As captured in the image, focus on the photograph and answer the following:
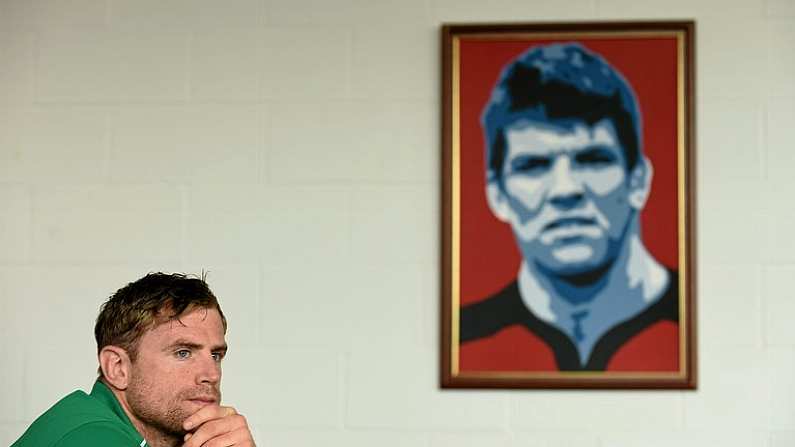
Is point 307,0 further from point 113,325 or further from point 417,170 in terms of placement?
point 113,325

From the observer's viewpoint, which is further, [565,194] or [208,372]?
[565,194]

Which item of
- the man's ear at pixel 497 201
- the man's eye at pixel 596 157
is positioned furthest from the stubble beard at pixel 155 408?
the man's eye at pixel 596 157

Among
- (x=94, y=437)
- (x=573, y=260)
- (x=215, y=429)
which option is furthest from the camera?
(x=573, y=260)

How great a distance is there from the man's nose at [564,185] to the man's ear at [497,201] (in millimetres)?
117

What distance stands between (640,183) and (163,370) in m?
1.40

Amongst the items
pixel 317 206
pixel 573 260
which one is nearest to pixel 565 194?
pixel 573 260

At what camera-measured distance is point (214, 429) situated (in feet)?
7.29

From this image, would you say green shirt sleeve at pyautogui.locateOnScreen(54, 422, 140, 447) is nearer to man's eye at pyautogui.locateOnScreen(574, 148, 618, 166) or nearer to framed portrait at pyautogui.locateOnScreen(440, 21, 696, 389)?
framed portrait at pyautogui.locateOnScreen(440, 21, 696, 389)

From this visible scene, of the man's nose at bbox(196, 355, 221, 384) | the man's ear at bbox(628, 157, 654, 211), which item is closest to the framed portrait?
the man's ear at bbox(628, 157, 654, 211)

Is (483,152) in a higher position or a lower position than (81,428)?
higher

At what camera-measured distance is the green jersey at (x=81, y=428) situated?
2.02 meters

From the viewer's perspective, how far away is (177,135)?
3225mm

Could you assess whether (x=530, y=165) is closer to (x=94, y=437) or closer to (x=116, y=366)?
(x=116, y=366)

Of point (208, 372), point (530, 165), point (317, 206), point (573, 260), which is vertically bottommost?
point (208, 372)
